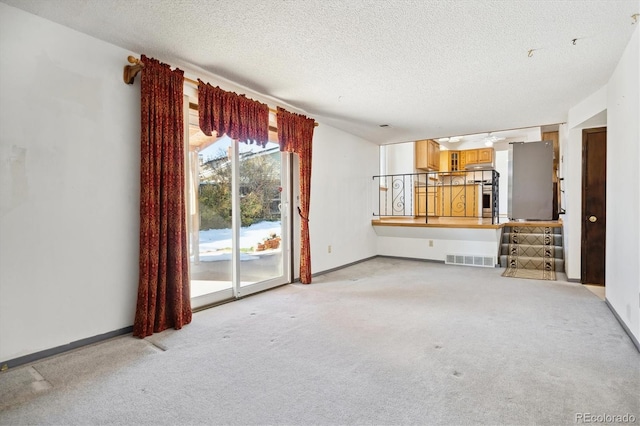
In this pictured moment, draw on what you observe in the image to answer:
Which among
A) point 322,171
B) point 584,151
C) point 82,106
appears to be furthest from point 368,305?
point 584,151

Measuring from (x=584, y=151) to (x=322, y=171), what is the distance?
11.8ft

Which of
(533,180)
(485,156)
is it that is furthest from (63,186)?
(485,156)

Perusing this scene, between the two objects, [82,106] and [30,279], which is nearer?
[30,279]

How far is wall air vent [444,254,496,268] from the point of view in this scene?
567cm

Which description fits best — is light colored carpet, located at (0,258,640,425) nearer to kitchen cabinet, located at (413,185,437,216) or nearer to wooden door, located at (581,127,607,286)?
wooden door, located at (581,127,607,286)

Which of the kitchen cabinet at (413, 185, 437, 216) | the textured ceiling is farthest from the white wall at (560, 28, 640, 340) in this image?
the kitchen cabinet at (413, 185, 437, 216)

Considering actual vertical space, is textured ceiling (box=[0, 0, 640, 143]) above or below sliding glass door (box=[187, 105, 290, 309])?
above

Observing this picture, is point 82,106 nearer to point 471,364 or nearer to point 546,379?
point 471,364

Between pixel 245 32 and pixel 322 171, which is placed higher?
pixel 245 32

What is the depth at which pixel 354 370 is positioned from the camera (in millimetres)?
2129

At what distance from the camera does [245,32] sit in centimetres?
246

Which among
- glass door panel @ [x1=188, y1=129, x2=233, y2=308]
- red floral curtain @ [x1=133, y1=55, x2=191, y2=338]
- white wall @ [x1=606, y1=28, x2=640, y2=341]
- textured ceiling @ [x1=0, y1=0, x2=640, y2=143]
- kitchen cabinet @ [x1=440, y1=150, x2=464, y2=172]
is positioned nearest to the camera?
textured ceiling @ [x1=0, y1=0, x2=640, y2=143]

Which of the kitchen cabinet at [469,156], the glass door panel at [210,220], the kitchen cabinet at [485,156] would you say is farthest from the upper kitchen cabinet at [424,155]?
the glass door panel at [210,220]

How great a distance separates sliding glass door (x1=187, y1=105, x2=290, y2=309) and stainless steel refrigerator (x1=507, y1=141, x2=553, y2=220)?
4755 millimetres
